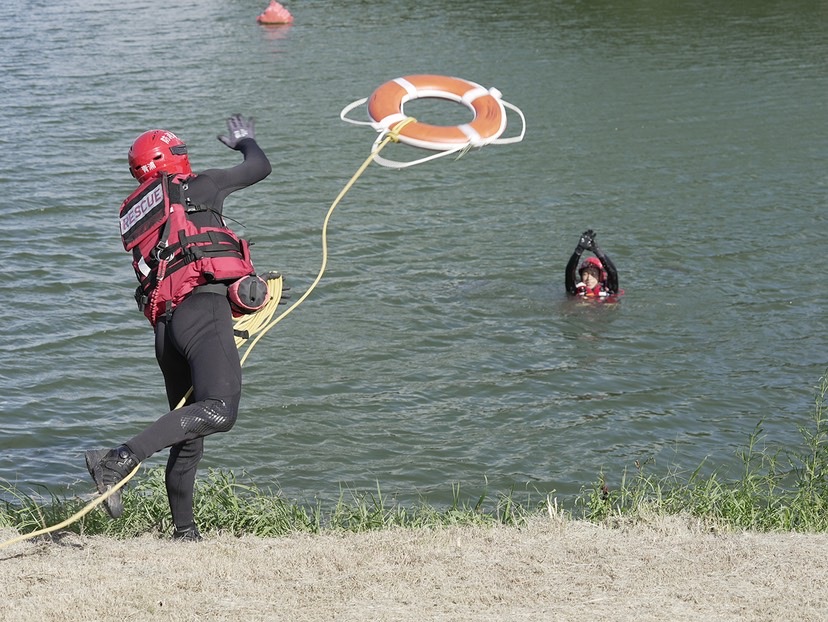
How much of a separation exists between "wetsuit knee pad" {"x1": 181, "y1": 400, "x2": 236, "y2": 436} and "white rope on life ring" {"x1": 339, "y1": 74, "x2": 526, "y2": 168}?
2659 mm

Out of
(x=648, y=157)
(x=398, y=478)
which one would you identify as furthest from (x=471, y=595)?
(x=648, y=157)

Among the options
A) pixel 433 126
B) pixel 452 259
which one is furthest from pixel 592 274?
pixel 433 126

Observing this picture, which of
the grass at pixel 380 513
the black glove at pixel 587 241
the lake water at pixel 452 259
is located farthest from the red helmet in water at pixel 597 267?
the grass at pixel 380 513

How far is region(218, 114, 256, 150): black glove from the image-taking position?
625cm

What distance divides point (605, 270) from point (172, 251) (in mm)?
7400

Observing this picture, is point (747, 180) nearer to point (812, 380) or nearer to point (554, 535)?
point (812, 380)

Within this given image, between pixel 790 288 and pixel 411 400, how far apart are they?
196 inches

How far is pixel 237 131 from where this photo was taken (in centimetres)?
628

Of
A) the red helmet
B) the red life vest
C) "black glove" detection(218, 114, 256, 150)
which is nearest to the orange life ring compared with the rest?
"black glove" detection(218, 114, 256, 150)

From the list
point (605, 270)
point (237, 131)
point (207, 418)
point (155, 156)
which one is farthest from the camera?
point (605, 270)

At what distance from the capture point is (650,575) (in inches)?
196

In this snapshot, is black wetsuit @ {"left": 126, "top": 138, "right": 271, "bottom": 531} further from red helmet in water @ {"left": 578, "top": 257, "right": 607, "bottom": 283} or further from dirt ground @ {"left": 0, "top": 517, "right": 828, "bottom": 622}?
red helmet in water @ {"left": 578, "top": 257, "right": 607, "bottom": 283}

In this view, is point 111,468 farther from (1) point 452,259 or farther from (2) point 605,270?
(1) point 452,259

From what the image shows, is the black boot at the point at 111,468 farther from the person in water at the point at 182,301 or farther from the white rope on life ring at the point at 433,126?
the white rope on life ring at the point at 433,126
